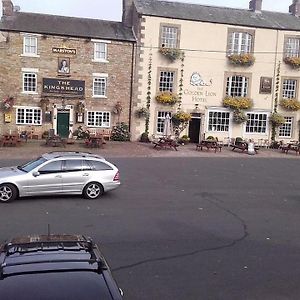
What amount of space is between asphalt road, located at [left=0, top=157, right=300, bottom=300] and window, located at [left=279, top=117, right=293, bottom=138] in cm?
1782

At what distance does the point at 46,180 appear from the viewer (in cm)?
1320

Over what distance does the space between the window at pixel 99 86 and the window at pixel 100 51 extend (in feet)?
4.85

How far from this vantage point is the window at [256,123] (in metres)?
34.7

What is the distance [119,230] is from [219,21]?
26.8 metres

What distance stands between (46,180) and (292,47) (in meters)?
27.7

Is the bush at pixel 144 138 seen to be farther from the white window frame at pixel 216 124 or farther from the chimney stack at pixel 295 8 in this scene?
the chimney stack at pixel 295 8

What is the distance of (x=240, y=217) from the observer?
11.9 meters

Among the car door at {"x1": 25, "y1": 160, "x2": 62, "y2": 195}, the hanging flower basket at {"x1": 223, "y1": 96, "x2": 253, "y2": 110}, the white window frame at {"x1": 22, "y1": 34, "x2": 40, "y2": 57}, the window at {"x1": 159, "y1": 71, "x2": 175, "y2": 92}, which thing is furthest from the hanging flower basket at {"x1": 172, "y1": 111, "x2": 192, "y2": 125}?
the car door at {"x1": 25, "y1": 160, "x2": 62, "y2": 195}

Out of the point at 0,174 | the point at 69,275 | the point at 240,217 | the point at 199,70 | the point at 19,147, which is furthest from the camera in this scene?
the point at 199,70

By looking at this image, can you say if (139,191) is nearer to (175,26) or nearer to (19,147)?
(19,147)

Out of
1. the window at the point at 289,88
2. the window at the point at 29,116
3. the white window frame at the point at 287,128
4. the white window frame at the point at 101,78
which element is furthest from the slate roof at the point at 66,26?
the white window frame at the point at 287,128

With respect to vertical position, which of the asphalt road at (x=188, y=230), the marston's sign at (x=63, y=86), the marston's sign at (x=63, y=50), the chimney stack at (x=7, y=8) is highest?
the chimney stack at (x=7, y=8)

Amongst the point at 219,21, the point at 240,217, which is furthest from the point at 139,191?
the point at 219,21

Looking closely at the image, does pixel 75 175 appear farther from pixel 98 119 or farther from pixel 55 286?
pixel 98 119
